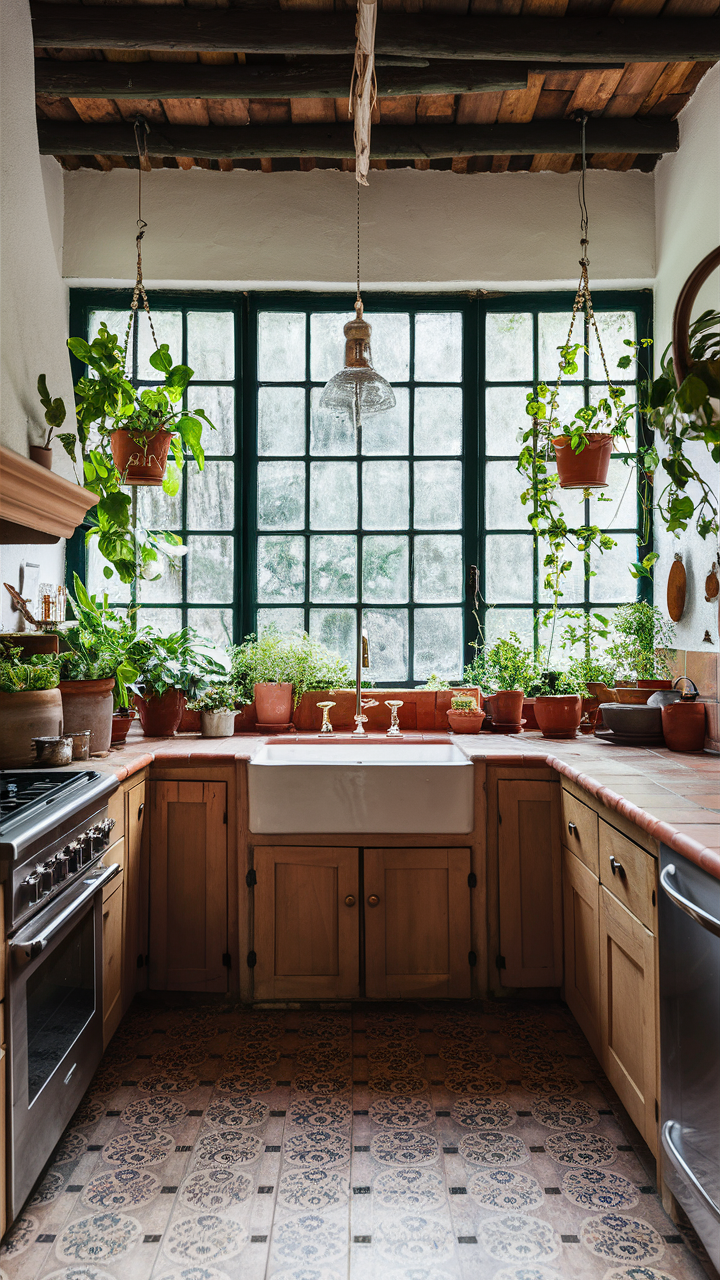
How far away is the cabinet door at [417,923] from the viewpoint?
2.78 m

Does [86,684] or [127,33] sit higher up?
[127,33]

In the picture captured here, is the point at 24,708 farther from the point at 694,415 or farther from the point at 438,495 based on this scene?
the point at 438,495

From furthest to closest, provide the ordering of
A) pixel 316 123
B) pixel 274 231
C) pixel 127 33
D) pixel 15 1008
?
pixel 274 231, pixel 316 123, pixel 127 33, pixel 15 1008

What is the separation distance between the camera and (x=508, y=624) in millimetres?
3682

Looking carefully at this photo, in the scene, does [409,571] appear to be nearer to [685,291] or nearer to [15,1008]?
[685,291]

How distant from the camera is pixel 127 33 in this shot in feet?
8.93

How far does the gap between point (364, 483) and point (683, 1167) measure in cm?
276

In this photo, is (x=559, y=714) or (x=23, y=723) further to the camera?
(x=559, y=714)

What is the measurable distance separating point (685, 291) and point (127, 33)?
6.99ft

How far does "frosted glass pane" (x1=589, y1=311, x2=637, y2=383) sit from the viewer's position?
3.66 m

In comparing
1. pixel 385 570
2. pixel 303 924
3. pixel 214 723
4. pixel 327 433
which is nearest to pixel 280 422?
pixel 327 433

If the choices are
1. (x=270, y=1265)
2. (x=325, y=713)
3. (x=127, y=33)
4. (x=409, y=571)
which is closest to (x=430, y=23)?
(x=127, y=33)

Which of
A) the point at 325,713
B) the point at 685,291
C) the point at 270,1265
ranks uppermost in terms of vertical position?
the point at 685,291

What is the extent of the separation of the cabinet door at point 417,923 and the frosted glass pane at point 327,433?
5.88ft
